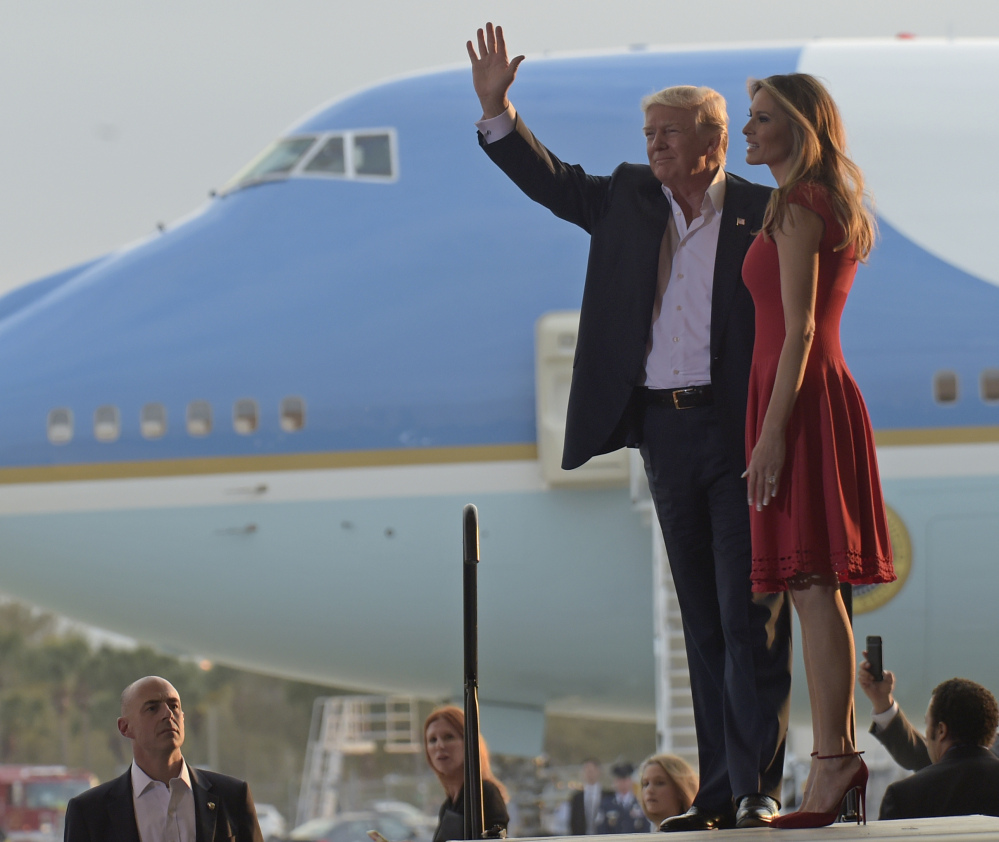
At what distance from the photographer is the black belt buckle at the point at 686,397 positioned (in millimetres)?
2881

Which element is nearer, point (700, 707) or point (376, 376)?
point (700, 707)

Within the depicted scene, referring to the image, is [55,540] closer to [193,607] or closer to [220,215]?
[193,607]

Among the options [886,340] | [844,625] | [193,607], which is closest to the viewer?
[844,625]

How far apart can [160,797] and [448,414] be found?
475 cm

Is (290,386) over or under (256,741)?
over

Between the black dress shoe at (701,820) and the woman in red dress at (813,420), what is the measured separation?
28 cm

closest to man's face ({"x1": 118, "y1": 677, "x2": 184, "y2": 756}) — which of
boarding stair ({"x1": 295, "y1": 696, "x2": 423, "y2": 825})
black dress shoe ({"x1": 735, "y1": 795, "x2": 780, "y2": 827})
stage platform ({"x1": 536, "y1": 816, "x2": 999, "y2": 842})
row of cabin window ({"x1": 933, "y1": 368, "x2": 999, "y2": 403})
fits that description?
stage platform ({"x1": 536, "y1": 816, "x2": 999, "y2": 842})

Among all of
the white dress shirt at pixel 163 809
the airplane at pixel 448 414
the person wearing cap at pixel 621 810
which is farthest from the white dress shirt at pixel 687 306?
the person wearing cap at pixel 621 810

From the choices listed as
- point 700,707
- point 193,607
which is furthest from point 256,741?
point 700,707

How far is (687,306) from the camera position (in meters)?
2.90

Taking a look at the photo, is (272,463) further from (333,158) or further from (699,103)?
(699,103)

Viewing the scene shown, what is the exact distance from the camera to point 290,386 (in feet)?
25.6

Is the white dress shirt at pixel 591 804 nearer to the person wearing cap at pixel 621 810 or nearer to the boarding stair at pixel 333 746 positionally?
the person wearing cap at pixel 621 810

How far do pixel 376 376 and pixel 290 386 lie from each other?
49 cm
